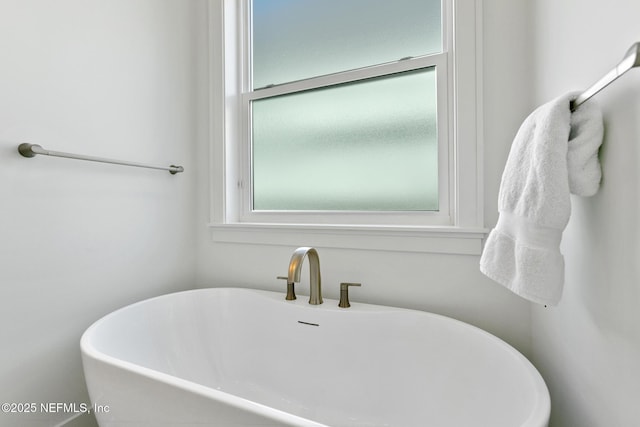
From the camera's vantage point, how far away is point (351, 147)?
1.51m

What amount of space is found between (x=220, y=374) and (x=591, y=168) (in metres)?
1.47

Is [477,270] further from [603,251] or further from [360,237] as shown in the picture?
[603,251]

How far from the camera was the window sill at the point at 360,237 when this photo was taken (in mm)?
1182

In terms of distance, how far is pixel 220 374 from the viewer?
137cm

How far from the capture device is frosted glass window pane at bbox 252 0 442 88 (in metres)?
1.38

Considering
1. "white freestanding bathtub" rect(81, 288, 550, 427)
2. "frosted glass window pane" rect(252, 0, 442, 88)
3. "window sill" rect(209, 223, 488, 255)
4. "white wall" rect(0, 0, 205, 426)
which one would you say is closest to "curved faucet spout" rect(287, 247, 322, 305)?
"white freestanding bathtub" rect(81, 288, 550, 427)

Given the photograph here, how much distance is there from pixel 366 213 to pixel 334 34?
0.91 m

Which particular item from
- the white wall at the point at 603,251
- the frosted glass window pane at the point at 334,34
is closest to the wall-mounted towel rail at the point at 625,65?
the white wall at the point at 603,251

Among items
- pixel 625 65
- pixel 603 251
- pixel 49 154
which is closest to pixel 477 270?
pixel 603 251

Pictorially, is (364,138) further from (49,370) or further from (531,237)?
(49,370)

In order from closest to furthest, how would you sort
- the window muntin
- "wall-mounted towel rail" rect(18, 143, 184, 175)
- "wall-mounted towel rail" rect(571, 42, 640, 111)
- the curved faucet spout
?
"wall-mounted towel rail" rect(571, 42, 640, 111)
"wall-mounted towel rail" rect(18, 143, 184, 175)
the curved faucet spout
the window muntin

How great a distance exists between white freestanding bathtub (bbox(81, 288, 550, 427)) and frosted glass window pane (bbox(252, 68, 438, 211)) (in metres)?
0.52

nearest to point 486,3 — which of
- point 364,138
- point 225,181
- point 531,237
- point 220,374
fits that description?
point 364,138

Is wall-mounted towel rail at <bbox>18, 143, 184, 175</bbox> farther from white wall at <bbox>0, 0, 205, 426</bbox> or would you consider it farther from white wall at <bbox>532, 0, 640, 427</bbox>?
white wall at <bbox>532, 0, 640, 427</bbox>
